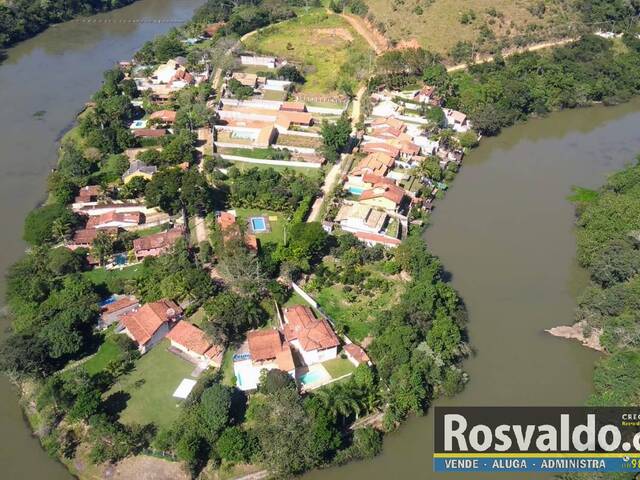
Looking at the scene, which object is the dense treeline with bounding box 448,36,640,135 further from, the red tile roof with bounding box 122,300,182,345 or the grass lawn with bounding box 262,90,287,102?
the red tile roof with bounding box 122,300,182,345

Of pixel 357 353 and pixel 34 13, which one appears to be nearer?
pixel 357 353

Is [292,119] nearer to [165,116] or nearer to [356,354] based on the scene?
[165,116]

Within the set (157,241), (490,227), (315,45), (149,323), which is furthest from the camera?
(315,45)

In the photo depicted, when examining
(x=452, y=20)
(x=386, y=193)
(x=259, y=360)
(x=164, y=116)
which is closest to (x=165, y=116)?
(x=164, y=116)

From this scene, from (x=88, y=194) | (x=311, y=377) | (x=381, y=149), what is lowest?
(x=311, y=377)

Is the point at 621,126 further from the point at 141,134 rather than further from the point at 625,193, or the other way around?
the point at 141,134

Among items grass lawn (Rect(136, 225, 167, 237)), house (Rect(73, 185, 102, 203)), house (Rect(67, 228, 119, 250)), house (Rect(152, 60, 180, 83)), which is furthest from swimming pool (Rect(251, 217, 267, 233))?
house (Rect(152, 60, 180, 83))
